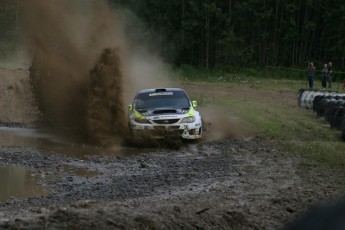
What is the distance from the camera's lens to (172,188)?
37.2 feet

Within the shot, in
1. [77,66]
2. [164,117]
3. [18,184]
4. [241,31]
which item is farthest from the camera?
[241,31]

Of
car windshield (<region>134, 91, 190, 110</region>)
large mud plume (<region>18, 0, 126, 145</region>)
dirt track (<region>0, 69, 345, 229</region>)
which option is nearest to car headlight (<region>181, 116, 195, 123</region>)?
dirt track (<region>0, 69, 345, 229</region>)

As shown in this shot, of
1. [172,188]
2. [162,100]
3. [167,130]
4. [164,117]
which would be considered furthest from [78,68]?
[172,188]

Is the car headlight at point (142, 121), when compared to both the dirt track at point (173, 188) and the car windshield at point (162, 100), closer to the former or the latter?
the car windshield at point (162, 100)

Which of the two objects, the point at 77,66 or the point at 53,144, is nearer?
the point at 53,144

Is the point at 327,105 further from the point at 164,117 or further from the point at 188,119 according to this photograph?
the point at 164,117

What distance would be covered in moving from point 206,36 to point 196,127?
50109 mm

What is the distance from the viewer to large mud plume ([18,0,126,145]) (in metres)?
19.8

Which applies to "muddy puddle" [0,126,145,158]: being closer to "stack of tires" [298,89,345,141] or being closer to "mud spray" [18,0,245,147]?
"mud spray" [18,0,245,147]

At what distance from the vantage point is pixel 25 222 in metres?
7.38

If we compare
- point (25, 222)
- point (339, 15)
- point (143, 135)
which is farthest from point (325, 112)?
point (339, 15)

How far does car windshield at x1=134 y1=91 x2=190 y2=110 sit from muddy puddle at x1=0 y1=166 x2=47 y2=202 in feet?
20.7

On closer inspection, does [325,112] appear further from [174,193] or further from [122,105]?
[174,193]

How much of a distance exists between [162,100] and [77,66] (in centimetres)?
545
